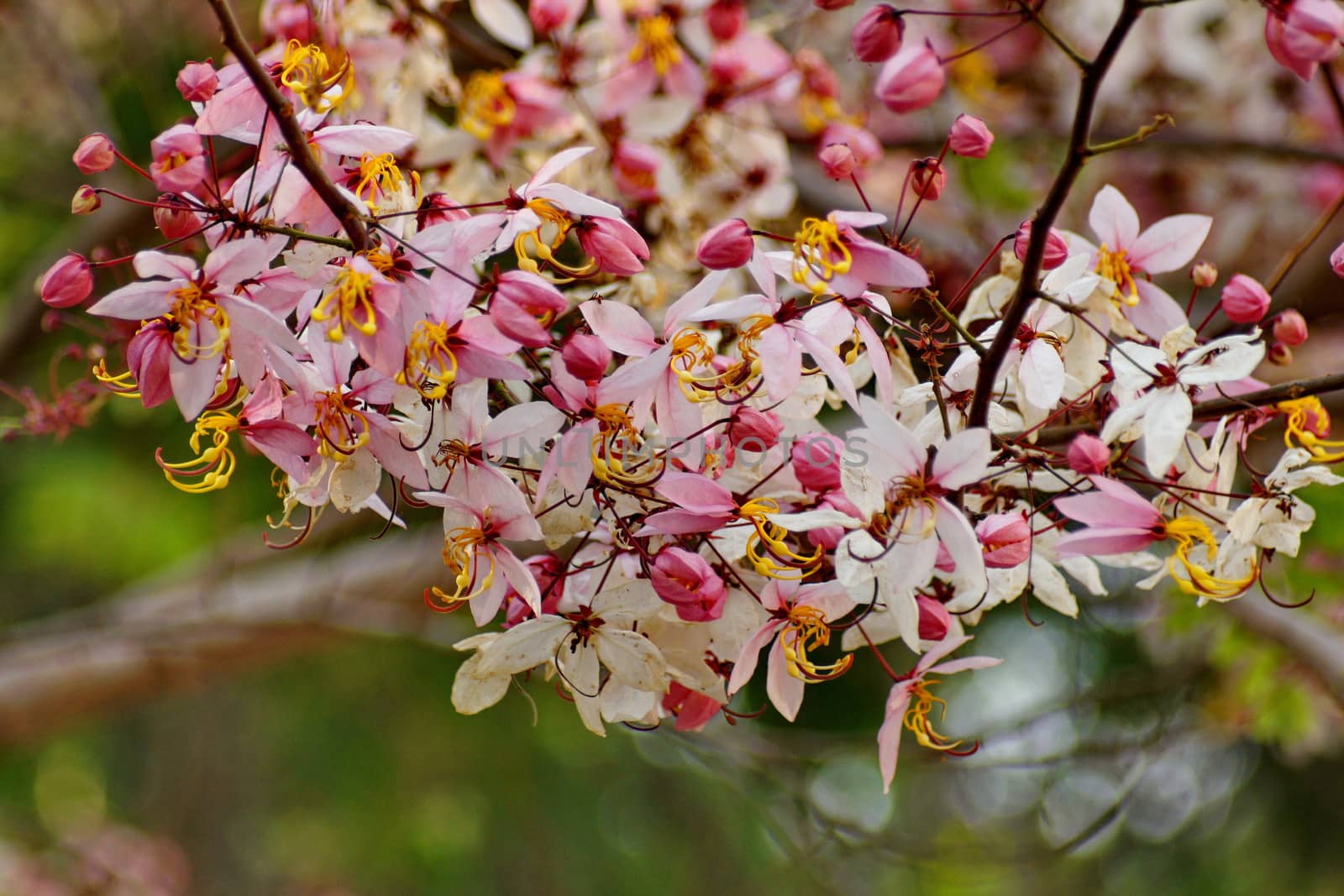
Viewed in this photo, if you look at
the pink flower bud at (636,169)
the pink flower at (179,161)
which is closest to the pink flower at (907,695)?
the pink flower at (179,161)

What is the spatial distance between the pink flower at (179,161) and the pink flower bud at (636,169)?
66 cm

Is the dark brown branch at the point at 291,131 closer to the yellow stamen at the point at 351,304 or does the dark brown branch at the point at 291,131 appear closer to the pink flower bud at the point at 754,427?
the yellow stamen at the point at 351,304

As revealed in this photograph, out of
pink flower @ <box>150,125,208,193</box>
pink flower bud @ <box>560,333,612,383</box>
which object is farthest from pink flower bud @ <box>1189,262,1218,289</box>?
pink flower @ <box>150,125,208,193</box>

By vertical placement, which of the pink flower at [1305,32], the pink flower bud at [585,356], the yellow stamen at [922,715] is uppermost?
the pink flower at [1305,32]

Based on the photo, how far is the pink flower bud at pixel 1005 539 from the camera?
0.67m

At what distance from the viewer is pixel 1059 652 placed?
268cm

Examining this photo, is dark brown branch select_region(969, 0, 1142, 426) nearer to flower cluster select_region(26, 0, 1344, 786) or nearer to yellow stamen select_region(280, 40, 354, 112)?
flower cluster select_region(26, 0, 1344, 786)

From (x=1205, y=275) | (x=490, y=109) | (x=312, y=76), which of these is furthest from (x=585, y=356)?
(x=490, y=109)

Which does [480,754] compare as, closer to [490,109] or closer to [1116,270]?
[490,109]

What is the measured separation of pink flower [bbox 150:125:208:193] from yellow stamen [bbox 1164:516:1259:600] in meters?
0.63

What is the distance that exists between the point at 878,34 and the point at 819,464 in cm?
30

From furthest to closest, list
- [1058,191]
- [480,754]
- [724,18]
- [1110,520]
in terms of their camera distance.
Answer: [480,754] < [724,18] < [1110,520] < [1058,191]

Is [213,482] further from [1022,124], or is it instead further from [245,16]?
[1022,124]

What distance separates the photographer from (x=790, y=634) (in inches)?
28.6
